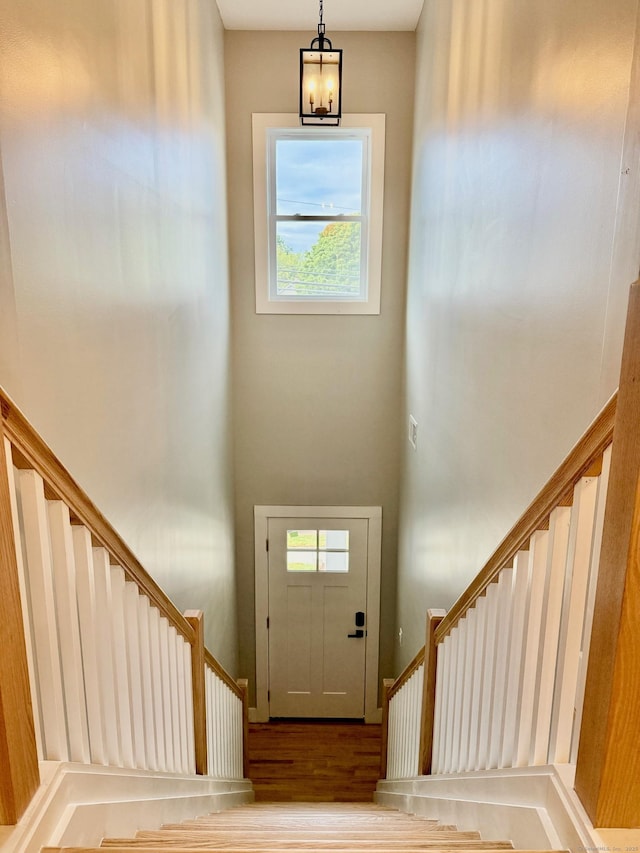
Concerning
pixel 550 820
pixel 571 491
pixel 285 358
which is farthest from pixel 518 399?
pixel 285 358

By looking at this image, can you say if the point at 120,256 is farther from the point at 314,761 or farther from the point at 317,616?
the point at 314,761

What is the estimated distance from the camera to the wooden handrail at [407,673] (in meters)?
3.12

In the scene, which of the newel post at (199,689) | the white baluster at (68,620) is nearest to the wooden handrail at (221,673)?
the newel post at (199,689)

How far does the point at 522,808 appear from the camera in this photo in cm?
148

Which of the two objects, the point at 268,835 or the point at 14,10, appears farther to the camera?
the point at 268,835

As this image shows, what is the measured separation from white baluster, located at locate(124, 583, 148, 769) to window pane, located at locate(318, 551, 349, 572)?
12.8 ft

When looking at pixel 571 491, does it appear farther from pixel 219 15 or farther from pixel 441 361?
pixel 219 15

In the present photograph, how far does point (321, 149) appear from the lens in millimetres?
5102

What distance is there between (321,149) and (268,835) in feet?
15.1

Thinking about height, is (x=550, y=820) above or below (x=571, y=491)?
below

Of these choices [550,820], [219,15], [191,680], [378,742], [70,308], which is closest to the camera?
[550,820]

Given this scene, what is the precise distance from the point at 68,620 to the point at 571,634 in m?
1.11

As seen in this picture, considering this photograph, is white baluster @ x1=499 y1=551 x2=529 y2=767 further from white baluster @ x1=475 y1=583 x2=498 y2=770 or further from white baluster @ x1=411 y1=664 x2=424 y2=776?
white baluster @ x1=411 y1=664 x2=424 y2=776

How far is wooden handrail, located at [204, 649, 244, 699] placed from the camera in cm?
308
